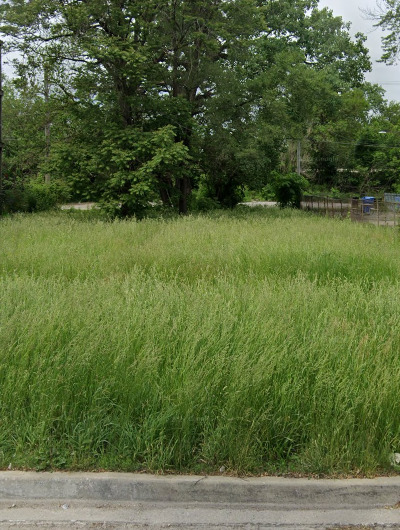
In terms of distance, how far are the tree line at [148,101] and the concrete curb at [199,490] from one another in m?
22.3

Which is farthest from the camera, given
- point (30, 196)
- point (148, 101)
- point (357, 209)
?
point (30, 196)

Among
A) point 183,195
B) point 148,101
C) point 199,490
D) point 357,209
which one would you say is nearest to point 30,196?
point 183,195

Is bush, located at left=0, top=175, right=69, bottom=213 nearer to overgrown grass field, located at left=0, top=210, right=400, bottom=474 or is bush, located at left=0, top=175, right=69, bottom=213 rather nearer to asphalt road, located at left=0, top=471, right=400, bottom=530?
overgrown grass field, located at left=0, top=210, right=400, bottom=474

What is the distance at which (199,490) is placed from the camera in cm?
354

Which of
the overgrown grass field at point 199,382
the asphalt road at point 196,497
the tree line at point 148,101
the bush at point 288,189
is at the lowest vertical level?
the asphalt road at point 196,497

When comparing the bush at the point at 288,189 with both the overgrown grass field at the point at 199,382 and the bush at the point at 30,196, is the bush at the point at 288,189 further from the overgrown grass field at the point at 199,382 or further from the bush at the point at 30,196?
the overgrown grass field at the point at 199,382

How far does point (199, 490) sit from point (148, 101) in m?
25.9

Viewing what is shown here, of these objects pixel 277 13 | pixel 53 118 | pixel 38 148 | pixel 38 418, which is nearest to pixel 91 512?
pixel 38 418

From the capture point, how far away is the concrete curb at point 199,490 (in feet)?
11.6

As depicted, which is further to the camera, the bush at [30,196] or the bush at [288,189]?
the bush at [288,189]

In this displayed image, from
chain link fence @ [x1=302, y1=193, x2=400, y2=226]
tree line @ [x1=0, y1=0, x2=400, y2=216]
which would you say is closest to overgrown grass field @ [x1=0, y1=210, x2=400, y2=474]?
tree line @ [x1=0, y1=0, x2=400, y2=216]

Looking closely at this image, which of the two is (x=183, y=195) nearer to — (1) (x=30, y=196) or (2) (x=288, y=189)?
(1) (x=30, y=196)

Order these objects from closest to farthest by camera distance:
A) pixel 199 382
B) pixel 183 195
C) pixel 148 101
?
pixel 199 382 → pixel 148 101 → pixel 183 195

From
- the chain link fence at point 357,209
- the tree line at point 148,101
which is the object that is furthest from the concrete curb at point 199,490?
the chain link fence at point 357,209
